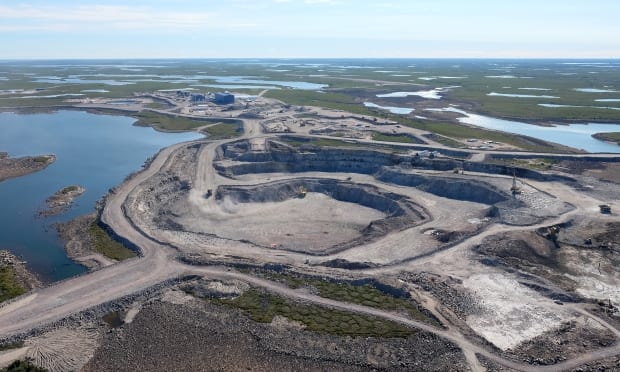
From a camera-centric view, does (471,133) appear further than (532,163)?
Yes

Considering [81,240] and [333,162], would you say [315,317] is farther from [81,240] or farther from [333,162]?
[333,162]

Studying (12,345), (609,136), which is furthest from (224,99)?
(12,345)

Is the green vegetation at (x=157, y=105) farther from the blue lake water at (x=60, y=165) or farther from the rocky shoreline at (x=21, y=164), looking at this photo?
the rocky shoreline at (x=21, y=164)

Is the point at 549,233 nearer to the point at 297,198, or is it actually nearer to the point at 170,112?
the point at 297,198

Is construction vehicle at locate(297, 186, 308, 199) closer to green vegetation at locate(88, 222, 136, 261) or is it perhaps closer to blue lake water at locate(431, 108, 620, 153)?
green vegetation at locate(88, 222, 136, 261)

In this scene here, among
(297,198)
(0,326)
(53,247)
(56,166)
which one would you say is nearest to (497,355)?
(0,326)
